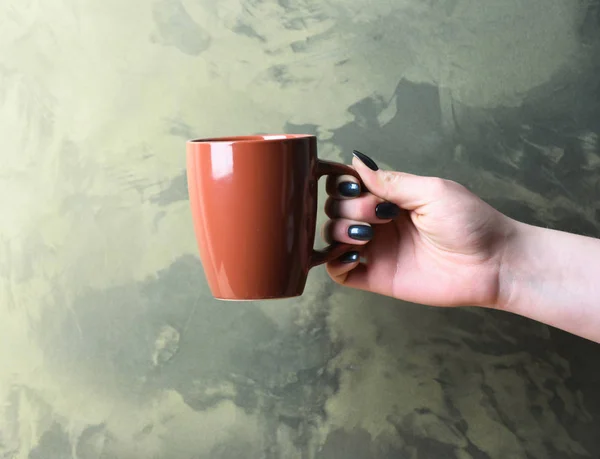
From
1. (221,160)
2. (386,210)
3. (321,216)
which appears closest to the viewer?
(221,160)

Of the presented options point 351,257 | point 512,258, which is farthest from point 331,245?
point 512,258

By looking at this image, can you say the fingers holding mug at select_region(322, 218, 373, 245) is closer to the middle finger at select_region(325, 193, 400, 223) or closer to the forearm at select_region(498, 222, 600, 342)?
the middle finger at select_region(325, 193, 400, 223)

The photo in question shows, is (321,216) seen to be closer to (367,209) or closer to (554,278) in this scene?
(367,209)

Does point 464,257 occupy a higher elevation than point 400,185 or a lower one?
lower

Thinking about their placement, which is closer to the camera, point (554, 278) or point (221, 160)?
point (221, 160)

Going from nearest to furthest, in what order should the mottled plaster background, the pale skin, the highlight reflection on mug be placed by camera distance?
the highlight reflection on mug, the pale skin, the mottled plaster background

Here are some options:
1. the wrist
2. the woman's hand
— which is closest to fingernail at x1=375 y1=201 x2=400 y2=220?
the woman's hand

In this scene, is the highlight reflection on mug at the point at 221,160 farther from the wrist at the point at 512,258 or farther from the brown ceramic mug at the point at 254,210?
the wrist at the point at 512,258

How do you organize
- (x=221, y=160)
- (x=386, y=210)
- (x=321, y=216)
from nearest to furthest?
(x=221, y=160) → (x=386, y=210) → (x=321, y=216)

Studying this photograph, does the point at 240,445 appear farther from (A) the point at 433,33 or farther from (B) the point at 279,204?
(A) the point at 433,33
